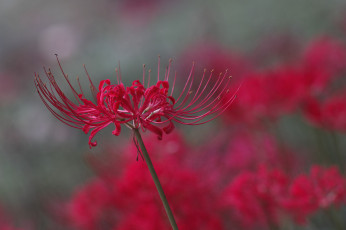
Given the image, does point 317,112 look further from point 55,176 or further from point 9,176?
point 9,176

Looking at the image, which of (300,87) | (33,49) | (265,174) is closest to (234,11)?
(33,49)

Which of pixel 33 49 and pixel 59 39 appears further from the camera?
pixel 59 39

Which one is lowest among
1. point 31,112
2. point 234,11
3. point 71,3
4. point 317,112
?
point 317,112

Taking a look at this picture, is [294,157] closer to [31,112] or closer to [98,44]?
[31,112]

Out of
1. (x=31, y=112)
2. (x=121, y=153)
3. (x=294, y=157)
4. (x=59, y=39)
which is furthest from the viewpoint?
(x=59, y=39)

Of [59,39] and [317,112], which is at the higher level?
[59,39]

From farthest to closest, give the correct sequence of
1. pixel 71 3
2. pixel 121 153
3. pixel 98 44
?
1. pixel 71 3
2. pixel 98 44
3. pixel 121 153
